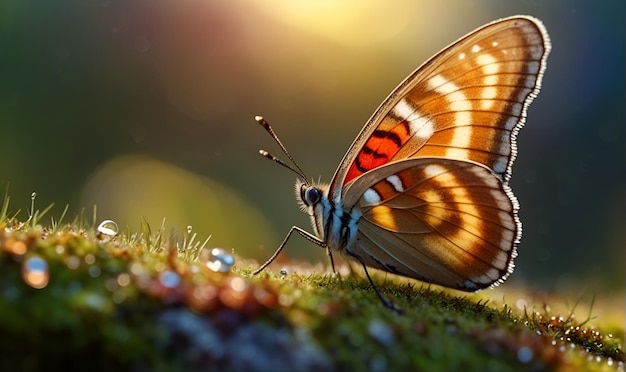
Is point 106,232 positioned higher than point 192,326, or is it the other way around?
point 192,326

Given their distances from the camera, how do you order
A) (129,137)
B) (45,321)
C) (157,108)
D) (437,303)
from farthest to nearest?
1. (157,108)
2. (129,137)
3. (437,303)
4. (45,321)

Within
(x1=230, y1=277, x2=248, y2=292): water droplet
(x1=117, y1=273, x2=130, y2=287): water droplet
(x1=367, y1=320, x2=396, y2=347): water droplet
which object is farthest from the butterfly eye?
(x1=117, y1=273, x2=130, y2=287): water droplet

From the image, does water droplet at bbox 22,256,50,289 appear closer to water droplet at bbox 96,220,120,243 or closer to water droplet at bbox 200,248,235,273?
water droplet at bbox 96,220,120,243

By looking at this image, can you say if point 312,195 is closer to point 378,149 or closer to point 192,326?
point 378,149

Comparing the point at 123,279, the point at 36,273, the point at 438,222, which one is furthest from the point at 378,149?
the point at 36,273

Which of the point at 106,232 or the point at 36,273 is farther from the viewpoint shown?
the point at 106,232

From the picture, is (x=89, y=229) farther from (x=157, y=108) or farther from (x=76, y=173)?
(x=157, y=108)

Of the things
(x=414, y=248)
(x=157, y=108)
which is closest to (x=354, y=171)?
(x=414, y=248)

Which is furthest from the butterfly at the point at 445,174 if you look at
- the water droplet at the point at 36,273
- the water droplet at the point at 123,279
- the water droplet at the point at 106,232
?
the water droplet at the point at 36,273
